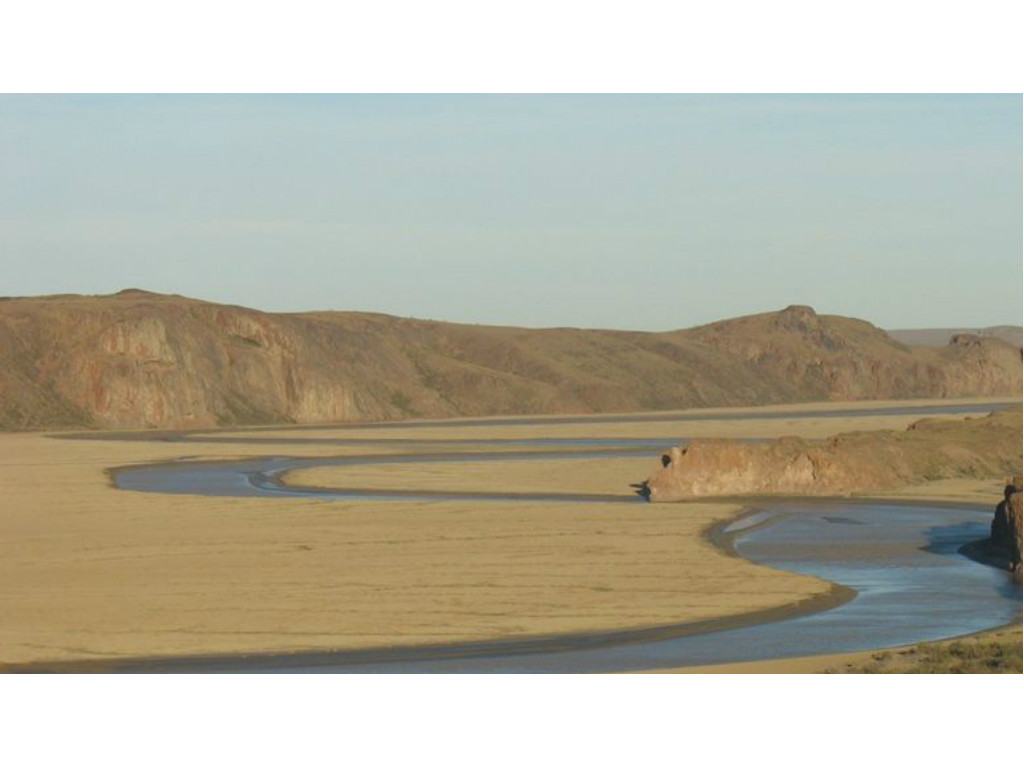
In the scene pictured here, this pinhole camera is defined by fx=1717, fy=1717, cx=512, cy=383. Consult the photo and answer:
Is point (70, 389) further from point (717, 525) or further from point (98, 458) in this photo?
point (717, 525)

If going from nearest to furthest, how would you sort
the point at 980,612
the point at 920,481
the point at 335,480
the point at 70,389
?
the point at 980,612 < the point at 920,481 < the point at 335,480 < the point at 70,389

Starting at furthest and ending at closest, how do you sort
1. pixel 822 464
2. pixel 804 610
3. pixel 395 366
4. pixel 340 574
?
pixel 395 366
pixel 822 464
pixel 340 574
pixel 804 610

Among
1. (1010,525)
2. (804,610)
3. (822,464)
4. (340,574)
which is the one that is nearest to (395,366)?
(822,464)

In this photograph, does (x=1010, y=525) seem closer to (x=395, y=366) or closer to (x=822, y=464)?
(x=822, y=464)

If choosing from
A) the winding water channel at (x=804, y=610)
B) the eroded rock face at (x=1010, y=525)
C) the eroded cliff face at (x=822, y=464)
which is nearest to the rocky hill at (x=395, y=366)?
the winding water channel at (x=804, y=610)

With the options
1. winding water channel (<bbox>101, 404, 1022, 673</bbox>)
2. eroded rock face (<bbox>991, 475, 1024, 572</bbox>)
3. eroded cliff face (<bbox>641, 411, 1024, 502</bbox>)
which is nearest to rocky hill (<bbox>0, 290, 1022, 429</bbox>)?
winding water channel (<bbox>101, 404, 1022, 673</bbox>)

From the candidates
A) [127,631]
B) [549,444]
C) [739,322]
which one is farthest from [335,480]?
[739,322]

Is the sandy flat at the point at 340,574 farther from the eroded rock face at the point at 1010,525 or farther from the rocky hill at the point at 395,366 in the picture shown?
the rocky hill at the point at 395,366
